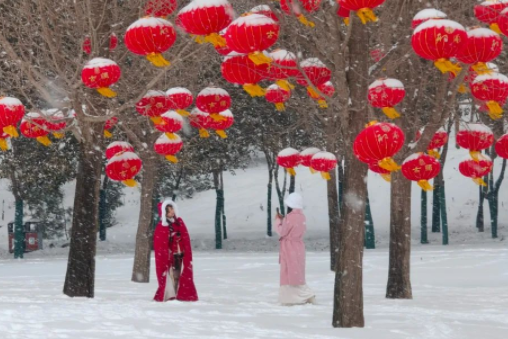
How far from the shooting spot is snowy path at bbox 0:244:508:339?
30.7ft

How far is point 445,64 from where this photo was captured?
8250 mm

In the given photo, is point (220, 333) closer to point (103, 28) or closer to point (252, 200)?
point (103, 28)

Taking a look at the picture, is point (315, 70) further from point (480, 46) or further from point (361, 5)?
point (361, 5)

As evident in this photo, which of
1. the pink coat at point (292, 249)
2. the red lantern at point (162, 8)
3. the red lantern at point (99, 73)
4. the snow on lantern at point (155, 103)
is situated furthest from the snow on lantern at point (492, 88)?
the snow on lantern at point (155, 103)

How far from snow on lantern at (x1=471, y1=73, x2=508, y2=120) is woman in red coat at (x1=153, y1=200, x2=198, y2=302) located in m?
5.54

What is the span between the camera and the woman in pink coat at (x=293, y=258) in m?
13.3

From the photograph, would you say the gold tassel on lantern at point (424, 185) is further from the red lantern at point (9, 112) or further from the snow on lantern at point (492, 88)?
the red lantern at point (9, 112)

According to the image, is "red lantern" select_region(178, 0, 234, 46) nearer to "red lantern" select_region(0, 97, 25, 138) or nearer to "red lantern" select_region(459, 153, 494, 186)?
"red lantern" select_region(0, 97, 25, 138)

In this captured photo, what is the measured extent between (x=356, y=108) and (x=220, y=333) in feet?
10.7

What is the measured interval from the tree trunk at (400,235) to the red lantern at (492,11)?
6.04 meters

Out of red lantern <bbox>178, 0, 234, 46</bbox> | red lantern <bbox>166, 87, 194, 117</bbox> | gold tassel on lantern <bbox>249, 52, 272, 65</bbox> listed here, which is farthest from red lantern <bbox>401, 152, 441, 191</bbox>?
red lantern <bbox>178, 0, 234, 46</bbox>

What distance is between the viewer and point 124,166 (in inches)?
516

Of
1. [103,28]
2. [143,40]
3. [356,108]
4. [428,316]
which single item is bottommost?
[428,316]

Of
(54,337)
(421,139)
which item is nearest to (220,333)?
(54,337)
